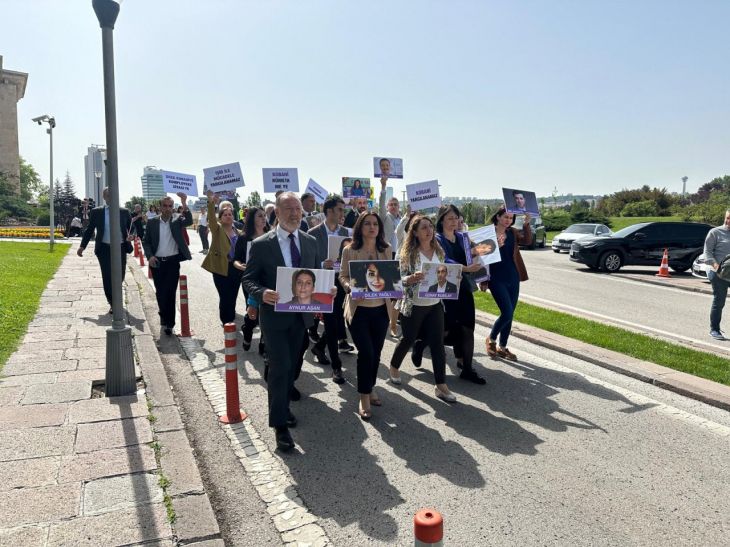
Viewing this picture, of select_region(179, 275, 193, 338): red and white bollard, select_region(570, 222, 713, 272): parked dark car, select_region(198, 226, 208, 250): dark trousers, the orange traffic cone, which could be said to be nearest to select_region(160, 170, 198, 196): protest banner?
select_region(179, 275, 193, 338): red and white bollard

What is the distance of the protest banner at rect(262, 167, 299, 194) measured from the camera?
38.8 ft

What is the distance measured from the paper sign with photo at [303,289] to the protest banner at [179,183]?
6.56 m

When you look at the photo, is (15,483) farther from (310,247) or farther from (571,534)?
(571,534)

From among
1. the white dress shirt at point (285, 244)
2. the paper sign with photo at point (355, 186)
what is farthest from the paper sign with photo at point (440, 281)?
the paper sign with photo at point (355, 186)

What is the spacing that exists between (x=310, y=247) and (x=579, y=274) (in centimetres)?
1456

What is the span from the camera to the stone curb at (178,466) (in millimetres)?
3018

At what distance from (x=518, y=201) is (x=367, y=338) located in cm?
307

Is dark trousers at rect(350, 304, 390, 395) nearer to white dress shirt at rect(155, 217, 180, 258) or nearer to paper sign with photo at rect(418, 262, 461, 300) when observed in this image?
paper sign with photo at rect(418, 262, 461, 300)

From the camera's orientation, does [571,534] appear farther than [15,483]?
No

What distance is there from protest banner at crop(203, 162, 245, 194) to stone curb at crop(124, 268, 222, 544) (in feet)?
15.0

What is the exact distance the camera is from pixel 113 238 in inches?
197

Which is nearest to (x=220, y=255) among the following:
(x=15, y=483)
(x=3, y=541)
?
(x=15, y=483)

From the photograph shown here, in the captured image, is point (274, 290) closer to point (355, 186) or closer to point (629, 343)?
point (629, 343)

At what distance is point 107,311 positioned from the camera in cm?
945
